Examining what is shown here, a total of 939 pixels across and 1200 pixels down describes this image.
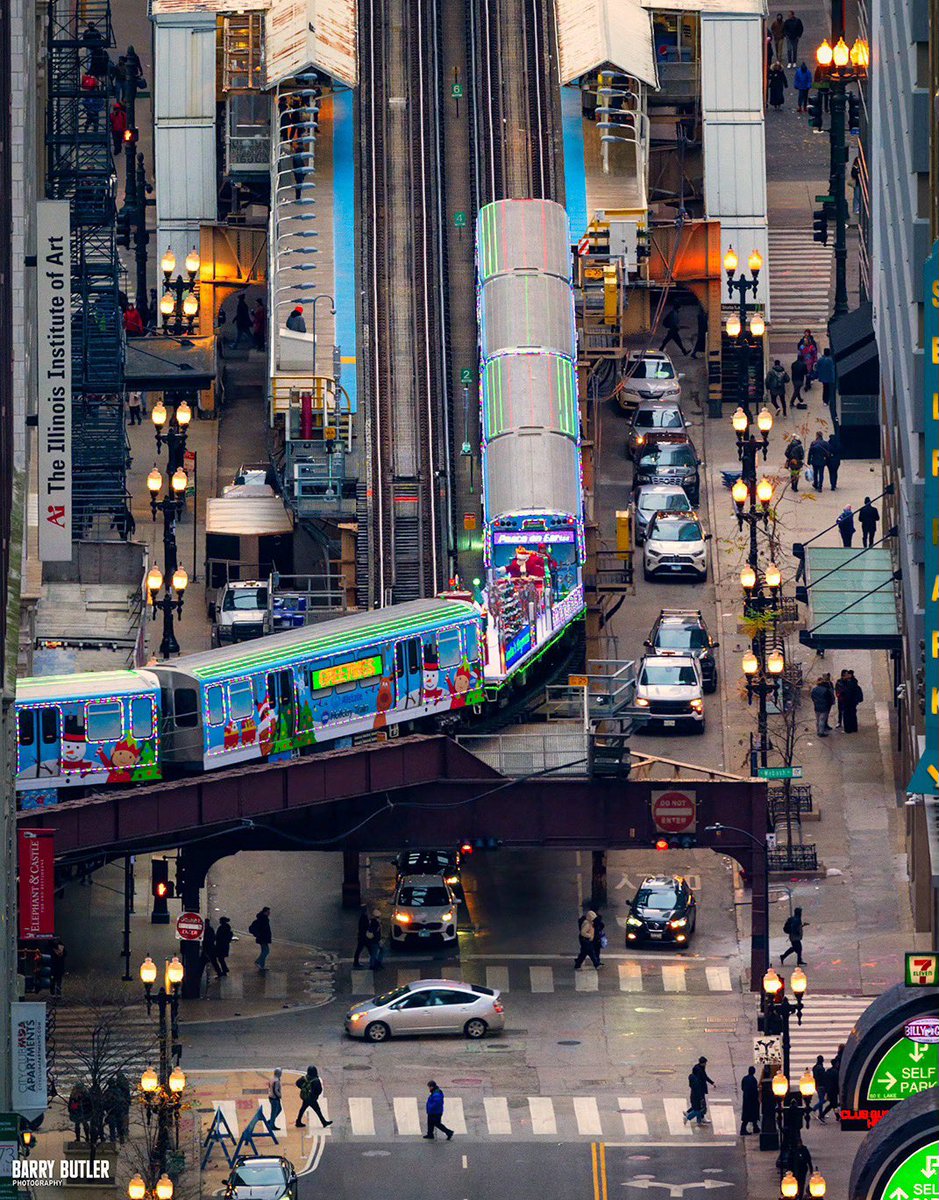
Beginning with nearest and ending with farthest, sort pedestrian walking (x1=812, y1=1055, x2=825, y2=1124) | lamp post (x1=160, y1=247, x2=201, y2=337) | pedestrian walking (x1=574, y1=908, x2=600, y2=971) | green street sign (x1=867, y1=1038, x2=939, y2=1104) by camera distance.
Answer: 1. green street sign (x1=867, y1=1038, x2=939, y2=1104)
2. pedestrian walking (x1=812, y1=1055, x2=825, y2=1124)
3. pedestrian walking (x1=574, y1=908, x2=600, y2=971)
4. lamp post (x1=160, y1=247, x2=201, y2=337)

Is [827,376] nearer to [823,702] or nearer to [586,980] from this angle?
[823,702]

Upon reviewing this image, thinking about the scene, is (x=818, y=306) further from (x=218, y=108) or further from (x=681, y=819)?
(x=681, y=819)

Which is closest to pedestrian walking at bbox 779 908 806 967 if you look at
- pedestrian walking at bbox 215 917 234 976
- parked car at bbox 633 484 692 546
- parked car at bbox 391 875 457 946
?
parked car at bbox 391 875 457 946

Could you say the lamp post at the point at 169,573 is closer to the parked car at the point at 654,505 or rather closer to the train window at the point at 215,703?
the train window at the point at 215,703

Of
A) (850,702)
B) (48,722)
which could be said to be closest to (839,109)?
(850,702)

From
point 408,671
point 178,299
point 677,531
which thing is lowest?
point 408,671

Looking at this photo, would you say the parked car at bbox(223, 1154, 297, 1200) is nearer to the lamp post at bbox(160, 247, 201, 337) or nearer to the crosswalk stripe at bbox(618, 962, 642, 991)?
the crosswalk stripe at bbox(618, 962, 642, 991)

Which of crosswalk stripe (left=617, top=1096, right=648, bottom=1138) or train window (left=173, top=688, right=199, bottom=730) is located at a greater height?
train window (left=173, top=688, right=199, bottom=730)
